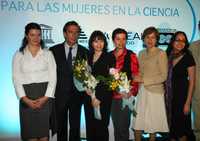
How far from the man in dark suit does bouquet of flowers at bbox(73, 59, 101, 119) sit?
148 millimetres

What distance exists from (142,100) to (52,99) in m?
1.04

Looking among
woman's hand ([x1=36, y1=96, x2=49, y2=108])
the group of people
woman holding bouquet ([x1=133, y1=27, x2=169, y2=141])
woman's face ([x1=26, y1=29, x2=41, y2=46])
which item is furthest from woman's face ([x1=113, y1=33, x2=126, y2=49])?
woman's hand ([x1=36, y1=96, x2=49, y2=108])

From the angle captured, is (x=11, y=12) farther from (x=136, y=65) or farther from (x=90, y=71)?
(x=136, y=65)

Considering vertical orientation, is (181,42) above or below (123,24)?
below

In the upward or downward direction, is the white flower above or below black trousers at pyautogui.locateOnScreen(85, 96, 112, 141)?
above

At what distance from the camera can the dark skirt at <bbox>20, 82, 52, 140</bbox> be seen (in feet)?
13.2

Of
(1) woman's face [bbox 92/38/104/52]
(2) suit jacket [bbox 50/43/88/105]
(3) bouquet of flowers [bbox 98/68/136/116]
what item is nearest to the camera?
(3) bouquet of flowers [bbox 98/68/136/116]

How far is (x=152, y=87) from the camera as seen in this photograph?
14.0ft

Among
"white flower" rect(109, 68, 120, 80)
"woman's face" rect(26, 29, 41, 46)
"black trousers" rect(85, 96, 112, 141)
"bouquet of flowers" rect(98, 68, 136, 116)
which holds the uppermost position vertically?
"woman's face" rect(26, 29, 41, 46)

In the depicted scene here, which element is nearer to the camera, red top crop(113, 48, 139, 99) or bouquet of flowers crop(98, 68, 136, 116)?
bouquet of flowers crop(98, 68, 136, 116)

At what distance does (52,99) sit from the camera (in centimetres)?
414

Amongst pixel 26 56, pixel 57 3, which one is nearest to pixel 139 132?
pixel 26 56

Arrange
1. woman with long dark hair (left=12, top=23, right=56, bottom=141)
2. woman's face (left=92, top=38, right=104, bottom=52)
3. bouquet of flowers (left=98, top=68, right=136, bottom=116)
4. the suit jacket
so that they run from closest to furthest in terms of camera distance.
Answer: woman with long dark hair (left=12, top=23, right=56, bottom=141), bouquet of flowers (left=98, top=68, right=136, bottom=116), woman's face (left=92, top=38, right=104, bottom=52), the suit jacket

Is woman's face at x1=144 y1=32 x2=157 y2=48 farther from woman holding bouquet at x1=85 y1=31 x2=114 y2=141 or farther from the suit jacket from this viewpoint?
the suit jacket
